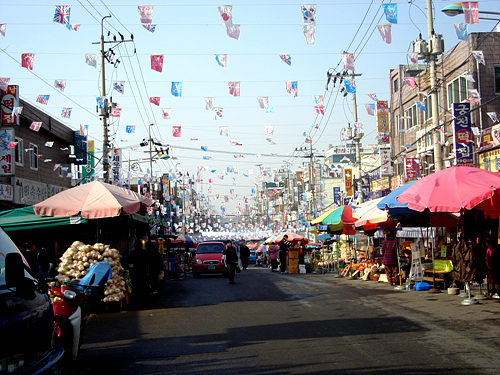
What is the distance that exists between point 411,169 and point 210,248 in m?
12.0

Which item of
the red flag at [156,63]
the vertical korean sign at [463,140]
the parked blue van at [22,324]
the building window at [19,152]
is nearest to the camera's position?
the parked blue van at [22,324]

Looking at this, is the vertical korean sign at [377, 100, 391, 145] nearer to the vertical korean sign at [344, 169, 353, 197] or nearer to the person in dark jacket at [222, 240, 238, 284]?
the vertical korean sign at [344, 169, 353, 197]

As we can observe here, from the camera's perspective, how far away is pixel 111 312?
1462 centimetres

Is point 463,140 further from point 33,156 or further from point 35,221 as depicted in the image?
point 33,156

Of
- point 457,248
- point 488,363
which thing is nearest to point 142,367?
point 488,363

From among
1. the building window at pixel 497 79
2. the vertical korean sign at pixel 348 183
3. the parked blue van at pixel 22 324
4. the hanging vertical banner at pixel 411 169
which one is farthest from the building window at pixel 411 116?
the parked blue van at pixel 22 324

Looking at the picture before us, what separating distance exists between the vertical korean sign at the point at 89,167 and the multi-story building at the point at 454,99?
734 inches

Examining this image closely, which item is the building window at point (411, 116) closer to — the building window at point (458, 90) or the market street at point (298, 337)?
the building window at point (458, 90)

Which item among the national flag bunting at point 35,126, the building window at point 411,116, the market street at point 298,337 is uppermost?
the building window at point 411,116

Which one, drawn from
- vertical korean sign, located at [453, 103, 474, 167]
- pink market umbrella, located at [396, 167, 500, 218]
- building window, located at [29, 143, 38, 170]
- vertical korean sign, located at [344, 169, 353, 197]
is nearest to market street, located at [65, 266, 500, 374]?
pink market umbrella, located at [396, 167, 500, 218]

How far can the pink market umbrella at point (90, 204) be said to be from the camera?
48.5ft

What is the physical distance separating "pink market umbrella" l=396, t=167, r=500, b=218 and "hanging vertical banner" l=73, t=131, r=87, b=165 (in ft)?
82.9

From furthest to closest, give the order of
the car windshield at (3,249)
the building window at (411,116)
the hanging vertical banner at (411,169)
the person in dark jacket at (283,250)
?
the person in dark jacket at (283,250) < the building window at (411,116) < the hanging vertical banner at (411,169) < the car windshield at (3,249)

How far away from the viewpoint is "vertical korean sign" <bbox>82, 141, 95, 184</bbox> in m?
34.9
